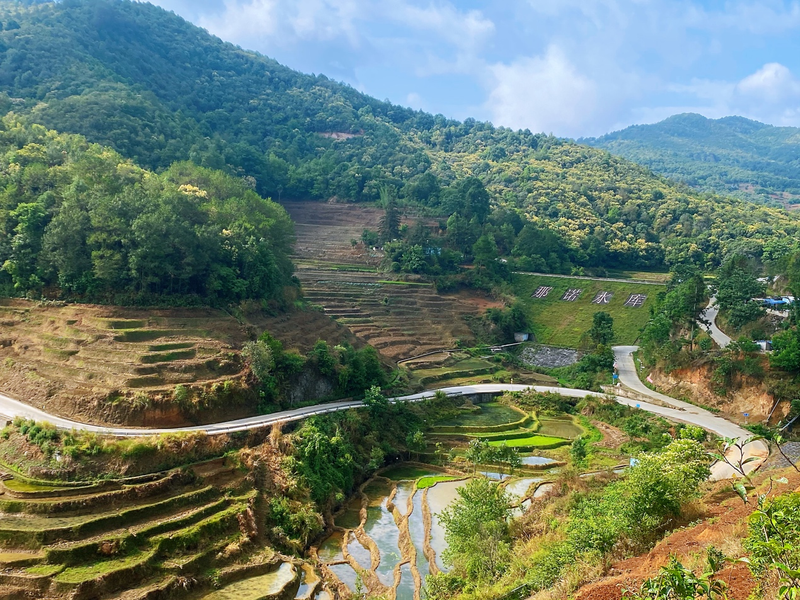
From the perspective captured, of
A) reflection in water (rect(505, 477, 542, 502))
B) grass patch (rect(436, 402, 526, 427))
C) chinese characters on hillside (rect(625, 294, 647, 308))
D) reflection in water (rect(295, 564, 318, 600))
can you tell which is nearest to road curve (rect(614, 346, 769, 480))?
grass patch (rect(436, 402, 526, 427))

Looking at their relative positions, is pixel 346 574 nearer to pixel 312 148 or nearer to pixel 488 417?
pixel 488 417

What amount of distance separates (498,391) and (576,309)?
21.6 m

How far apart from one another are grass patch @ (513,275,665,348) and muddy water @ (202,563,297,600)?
42.3m

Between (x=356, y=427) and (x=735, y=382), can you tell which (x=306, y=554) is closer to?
(x=356, y=427)

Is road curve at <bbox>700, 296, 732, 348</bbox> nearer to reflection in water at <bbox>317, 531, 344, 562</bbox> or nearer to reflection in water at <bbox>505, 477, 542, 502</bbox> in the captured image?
reflection in water at <bbox>505, 477, 542, 502</bbox>

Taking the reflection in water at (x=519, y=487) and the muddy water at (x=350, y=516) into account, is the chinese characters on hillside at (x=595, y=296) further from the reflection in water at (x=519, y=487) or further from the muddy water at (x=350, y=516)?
the muddy water at (x=350, y=516)

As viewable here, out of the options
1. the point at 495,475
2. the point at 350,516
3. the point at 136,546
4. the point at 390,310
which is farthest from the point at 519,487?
the point at 390,310

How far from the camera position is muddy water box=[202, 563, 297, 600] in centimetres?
1995

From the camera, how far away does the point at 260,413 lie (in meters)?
→ 31.8

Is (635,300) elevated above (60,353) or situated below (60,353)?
below

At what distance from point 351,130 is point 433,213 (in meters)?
38.9

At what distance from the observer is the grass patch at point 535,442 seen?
35531 mm

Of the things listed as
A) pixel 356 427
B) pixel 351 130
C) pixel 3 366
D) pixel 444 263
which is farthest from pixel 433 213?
pixel 3 366

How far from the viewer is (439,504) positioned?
91.3ft
